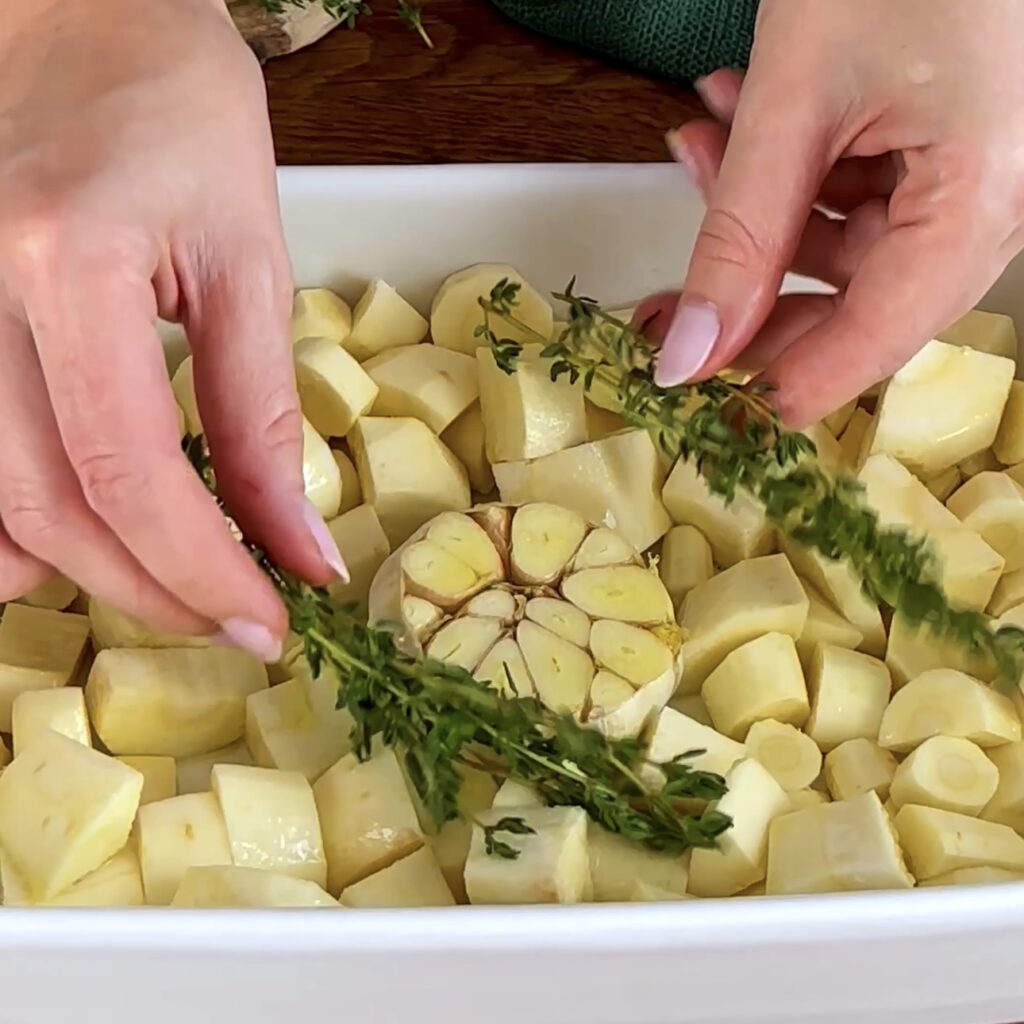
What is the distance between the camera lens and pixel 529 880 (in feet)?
2.24

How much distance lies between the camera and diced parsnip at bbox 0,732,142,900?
703 mm

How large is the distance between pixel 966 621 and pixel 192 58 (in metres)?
0.44

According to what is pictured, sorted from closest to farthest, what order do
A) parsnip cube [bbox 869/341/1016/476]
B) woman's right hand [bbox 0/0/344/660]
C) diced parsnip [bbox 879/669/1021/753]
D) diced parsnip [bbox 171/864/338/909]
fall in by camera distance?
woman's right hand [bbox 0/0/344/660] < diced parsnip [bbox 171/864/338/909] < diced parsnip [bbox 879/669/1021/753] < parsnip cube [bbox 869/341/1016/476]

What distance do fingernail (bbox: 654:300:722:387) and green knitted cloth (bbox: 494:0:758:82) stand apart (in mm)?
388

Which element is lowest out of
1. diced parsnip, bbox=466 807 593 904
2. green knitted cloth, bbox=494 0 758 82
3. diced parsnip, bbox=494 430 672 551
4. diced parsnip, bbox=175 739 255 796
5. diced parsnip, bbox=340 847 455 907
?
diced parsnip, bbox=175 739 255 796

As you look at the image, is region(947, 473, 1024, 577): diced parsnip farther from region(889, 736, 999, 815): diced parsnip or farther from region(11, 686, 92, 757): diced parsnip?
region(11, 686, 92, 757): diced parsnip

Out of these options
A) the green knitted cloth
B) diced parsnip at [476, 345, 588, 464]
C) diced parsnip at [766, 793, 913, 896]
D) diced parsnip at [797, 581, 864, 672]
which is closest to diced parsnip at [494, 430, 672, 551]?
diced parsnip at [476, 345, 588, 464]

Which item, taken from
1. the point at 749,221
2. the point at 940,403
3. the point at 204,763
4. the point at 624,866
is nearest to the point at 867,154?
the point at 749,221

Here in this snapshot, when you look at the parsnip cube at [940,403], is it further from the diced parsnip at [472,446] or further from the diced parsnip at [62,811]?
the diced parsnip at [62,811]

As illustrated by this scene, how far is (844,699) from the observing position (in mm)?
812

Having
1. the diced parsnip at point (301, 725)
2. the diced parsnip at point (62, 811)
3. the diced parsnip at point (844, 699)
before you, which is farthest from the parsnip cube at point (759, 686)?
the diced parsnip at point (62, 811)

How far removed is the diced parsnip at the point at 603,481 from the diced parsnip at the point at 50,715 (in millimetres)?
281

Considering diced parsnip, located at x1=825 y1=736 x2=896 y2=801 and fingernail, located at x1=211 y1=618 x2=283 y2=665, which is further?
diced parsnip, located at x1=825 y1=736 x2=896 y2=801

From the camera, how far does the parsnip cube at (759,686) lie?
798mm
